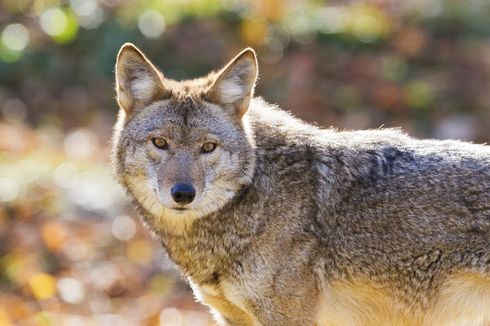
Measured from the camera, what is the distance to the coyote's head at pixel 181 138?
21.3 feet

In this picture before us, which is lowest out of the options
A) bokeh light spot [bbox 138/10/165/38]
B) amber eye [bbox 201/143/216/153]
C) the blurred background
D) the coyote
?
the coyote

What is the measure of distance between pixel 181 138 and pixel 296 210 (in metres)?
0.99

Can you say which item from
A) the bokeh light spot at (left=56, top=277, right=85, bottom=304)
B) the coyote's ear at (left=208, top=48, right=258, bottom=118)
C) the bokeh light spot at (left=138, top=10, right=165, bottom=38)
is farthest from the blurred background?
the coyote's ear at (left=208, top=48, right=258, bottom=118)

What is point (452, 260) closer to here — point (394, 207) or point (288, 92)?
point (394, 207)

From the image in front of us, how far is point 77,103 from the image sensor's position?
1536cm

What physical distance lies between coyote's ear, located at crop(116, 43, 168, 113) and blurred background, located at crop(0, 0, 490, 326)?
176 inches

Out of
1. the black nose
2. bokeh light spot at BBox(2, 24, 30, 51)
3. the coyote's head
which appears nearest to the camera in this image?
the black nose

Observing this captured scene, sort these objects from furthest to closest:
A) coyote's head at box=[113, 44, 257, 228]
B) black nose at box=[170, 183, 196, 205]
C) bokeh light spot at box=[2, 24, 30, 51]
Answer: bokeh light spot at box=[2, 24, 30, 51] → coyote's head at box=[113, 44, 257, 228] → black nose at box=[170, 183, 196, 205]

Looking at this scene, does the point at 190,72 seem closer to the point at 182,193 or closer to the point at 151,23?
the point at 151,23

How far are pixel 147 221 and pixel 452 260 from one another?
2294 millimetres

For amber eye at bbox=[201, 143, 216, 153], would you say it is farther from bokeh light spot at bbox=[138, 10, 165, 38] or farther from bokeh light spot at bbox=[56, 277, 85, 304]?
bokeh light spot at bbox=[138, 10, 165, 38]

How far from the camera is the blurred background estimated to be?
11.8 metres

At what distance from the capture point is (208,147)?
261 inches

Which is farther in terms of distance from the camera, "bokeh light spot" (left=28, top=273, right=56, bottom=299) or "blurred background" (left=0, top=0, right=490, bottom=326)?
"blurred background" (left=0, top=0, right=490, bottom=326)
